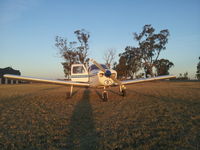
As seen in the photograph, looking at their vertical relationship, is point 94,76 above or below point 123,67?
below

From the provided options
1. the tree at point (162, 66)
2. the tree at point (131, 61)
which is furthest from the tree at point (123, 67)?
the tree at point (162, 66)

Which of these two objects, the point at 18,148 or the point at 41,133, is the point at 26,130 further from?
the point at 18,148

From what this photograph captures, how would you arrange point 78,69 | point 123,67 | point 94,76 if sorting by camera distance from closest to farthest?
point 94,76 < point 78,69 < point 123,67

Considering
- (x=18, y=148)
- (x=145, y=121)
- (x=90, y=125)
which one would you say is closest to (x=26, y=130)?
(x=18, y=148)

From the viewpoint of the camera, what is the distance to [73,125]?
3.40m

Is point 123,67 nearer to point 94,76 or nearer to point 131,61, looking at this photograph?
point 131,61

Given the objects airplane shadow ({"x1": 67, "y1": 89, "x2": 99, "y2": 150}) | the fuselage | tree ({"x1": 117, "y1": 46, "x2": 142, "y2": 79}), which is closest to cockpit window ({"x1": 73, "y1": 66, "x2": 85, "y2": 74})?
the fuselage

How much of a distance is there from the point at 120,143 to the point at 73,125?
145 cm

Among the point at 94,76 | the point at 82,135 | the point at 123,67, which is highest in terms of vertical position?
the point at 123,67

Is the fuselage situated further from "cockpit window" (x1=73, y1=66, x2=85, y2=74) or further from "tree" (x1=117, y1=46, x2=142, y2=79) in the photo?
"tree" (x1=117, y1=46, x2=142, y2=79)

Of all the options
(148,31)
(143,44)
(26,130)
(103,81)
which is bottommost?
(26,130)

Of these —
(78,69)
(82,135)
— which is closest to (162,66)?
(78,69)

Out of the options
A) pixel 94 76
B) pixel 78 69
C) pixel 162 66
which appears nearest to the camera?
pixel 94 76

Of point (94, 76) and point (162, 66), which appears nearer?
point (94, 76)
